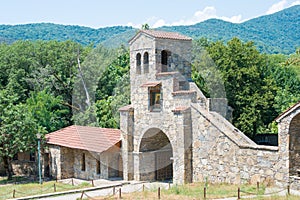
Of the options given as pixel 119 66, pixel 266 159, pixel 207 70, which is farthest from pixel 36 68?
pixel 266 159

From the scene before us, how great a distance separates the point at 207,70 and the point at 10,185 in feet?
55.8

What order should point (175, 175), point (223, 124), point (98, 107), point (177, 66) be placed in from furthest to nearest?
point (98, 107) → point (177, 66) → point (175, 175) → point (223, 124)

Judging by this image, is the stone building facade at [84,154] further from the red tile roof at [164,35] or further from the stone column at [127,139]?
the red tile roof at [164,35]

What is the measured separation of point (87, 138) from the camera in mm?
25875

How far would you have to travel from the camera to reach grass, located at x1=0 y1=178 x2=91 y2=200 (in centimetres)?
2203

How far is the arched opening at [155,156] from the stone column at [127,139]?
0.66 meters

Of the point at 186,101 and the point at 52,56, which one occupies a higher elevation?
the point at 52,56

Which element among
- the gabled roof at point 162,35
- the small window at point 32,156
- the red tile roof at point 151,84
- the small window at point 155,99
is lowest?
the small window at point 32,156

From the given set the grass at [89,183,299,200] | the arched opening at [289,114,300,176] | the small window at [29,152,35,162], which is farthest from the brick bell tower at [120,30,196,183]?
the small window at [29,152,35,162]

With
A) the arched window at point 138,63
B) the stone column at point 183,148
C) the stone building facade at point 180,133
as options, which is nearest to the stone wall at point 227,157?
the stone building facade at point 180,133

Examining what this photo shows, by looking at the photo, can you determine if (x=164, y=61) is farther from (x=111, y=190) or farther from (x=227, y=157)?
(x=111, y=190)

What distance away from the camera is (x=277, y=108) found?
37.6m

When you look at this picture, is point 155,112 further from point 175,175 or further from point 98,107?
point 98,107

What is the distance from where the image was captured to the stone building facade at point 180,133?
1764cm
